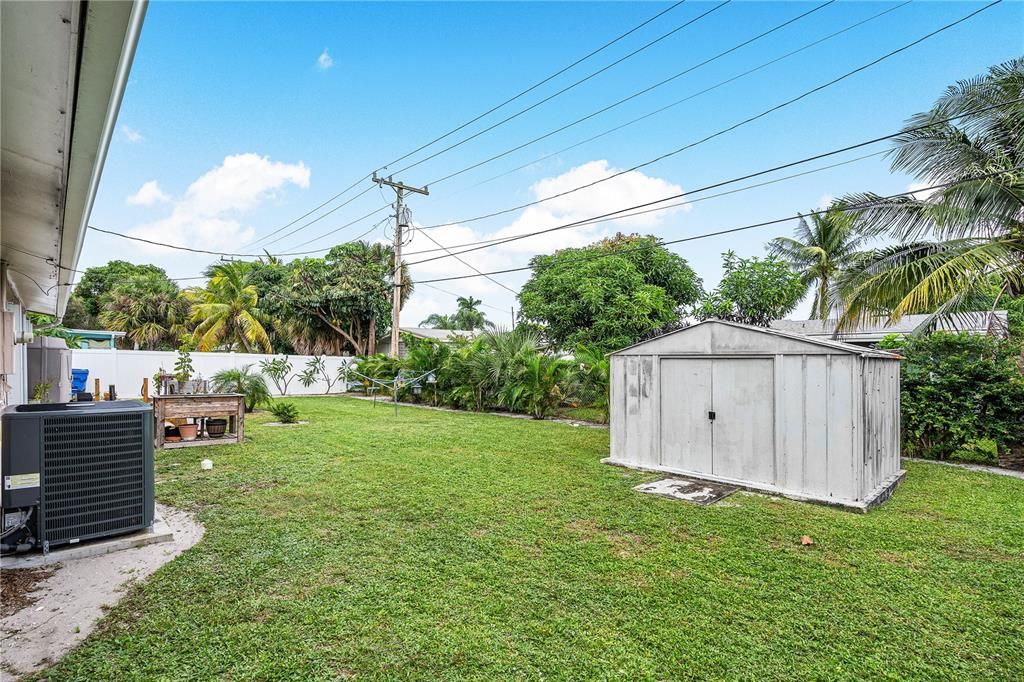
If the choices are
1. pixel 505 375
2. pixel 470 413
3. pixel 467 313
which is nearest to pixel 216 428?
pixel 470 413

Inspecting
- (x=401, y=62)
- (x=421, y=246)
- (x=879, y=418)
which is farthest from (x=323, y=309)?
(x=879, y=418)

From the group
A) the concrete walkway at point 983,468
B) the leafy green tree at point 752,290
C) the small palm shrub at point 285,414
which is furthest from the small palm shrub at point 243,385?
the leafy green tree at point 752,290

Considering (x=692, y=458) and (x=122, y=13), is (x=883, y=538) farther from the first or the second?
(x=122, y=13)

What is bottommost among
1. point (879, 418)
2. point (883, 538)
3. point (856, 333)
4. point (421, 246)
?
point (883, 538)

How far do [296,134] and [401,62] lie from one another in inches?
185

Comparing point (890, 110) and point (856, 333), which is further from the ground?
point (890, 110)

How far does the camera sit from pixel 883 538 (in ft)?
12.4

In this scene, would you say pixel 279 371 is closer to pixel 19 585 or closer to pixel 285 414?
pixel 285 414

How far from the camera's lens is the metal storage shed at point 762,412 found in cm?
465

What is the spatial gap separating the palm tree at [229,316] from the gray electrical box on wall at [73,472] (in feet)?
61.4

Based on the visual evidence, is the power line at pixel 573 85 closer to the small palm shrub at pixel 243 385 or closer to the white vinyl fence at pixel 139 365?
the small palm shrub at pixel 243 385

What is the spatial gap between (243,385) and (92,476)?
27.4 ft

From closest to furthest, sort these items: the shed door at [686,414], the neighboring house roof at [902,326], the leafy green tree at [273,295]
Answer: the shed door at [686,414], the neighboring house roof at [902,326], the leafy green tree at [273,295]

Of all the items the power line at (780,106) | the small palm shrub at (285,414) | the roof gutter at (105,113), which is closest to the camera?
the roof gutter at (105,113)
